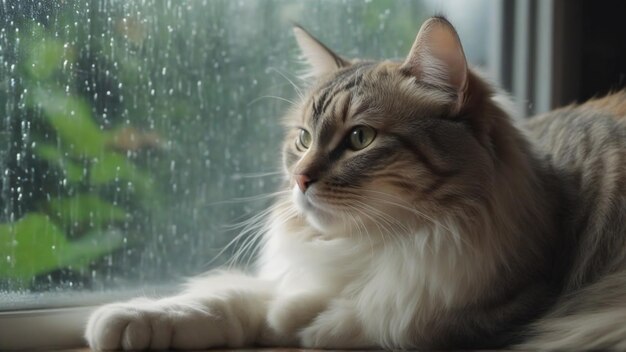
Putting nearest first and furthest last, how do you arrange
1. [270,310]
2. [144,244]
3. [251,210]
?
[270,310] → [144,244] → [251,210]

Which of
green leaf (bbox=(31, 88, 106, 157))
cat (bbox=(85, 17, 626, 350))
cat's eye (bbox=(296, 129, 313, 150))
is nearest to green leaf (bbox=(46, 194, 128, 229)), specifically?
green leaf (bbox=(31, 88, 106, 157))

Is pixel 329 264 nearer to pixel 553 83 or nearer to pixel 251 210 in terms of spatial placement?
pixel 251 210

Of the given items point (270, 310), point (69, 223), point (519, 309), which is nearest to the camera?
point (519, 309)

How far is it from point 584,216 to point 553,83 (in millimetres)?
1035

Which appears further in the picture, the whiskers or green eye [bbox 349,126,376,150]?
the whiskers

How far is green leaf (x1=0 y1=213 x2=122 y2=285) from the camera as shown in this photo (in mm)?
1658

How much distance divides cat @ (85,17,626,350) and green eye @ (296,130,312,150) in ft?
0.14

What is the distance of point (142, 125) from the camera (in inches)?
76.8

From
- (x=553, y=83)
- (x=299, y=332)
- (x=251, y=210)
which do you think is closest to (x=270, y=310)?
(x=299, y=332)

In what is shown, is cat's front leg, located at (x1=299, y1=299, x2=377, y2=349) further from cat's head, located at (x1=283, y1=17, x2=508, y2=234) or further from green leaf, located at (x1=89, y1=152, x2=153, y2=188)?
green leaf, located at (x1=89, y1=152, x2=153, y2=188)

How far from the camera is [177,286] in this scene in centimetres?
204

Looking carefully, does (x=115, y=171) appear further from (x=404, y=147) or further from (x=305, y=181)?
(x=404, y=147)

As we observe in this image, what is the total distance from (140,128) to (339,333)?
2.51 ft

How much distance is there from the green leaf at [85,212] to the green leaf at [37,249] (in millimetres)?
26
